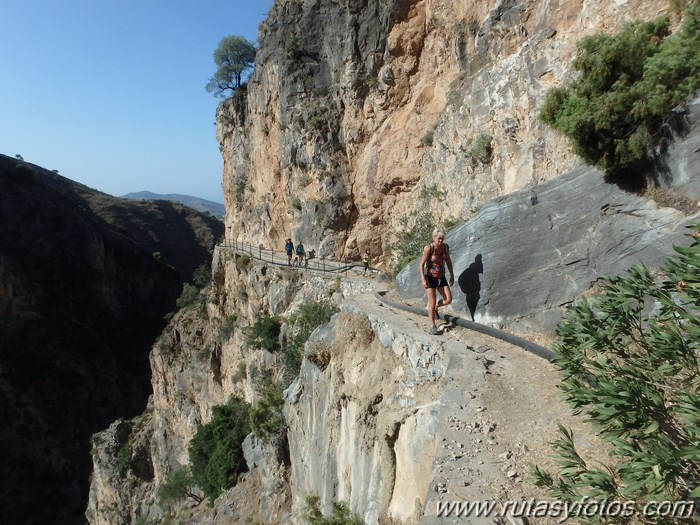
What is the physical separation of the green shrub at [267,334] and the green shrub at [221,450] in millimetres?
3278

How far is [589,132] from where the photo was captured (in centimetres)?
584

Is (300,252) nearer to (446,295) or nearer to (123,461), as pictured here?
(446,295)

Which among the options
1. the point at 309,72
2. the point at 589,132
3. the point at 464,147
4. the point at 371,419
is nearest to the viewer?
the point at 589,132

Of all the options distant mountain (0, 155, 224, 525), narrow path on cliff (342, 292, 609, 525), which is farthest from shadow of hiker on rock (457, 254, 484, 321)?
distant mountain (0, 155, 224, 525)

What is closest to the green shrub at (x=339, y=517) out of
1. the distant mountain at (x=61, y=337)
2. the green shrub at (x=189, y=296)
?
the green shrub at (x=189, y=296)

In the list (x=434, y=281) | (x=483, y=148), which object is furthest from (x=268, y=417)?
(x=483, y=148)

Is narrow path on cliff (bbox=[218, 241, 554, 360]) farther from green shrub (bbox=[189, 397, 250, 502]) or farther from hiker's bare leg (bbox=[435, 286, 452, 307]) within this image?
green shrub (bbox=[189, 397, 250, 502])

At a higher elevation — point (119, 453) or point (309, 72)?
point (309, 72)

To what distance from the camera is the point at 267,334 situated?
18406 millimetres

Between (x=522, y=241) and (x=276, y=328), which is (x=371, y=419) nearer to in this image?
(x=522, y=241)

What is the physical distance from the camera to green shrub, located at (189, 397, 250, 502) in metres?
17.3

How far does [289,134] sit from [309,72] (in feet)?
10.5

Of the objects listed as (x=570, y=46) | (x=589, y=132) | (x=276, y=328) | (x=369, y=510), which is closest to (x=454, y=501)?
(x=369, y=510)

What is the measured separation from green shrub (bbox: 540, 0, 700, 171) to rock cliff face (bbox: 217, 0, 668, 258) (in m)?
1.95
